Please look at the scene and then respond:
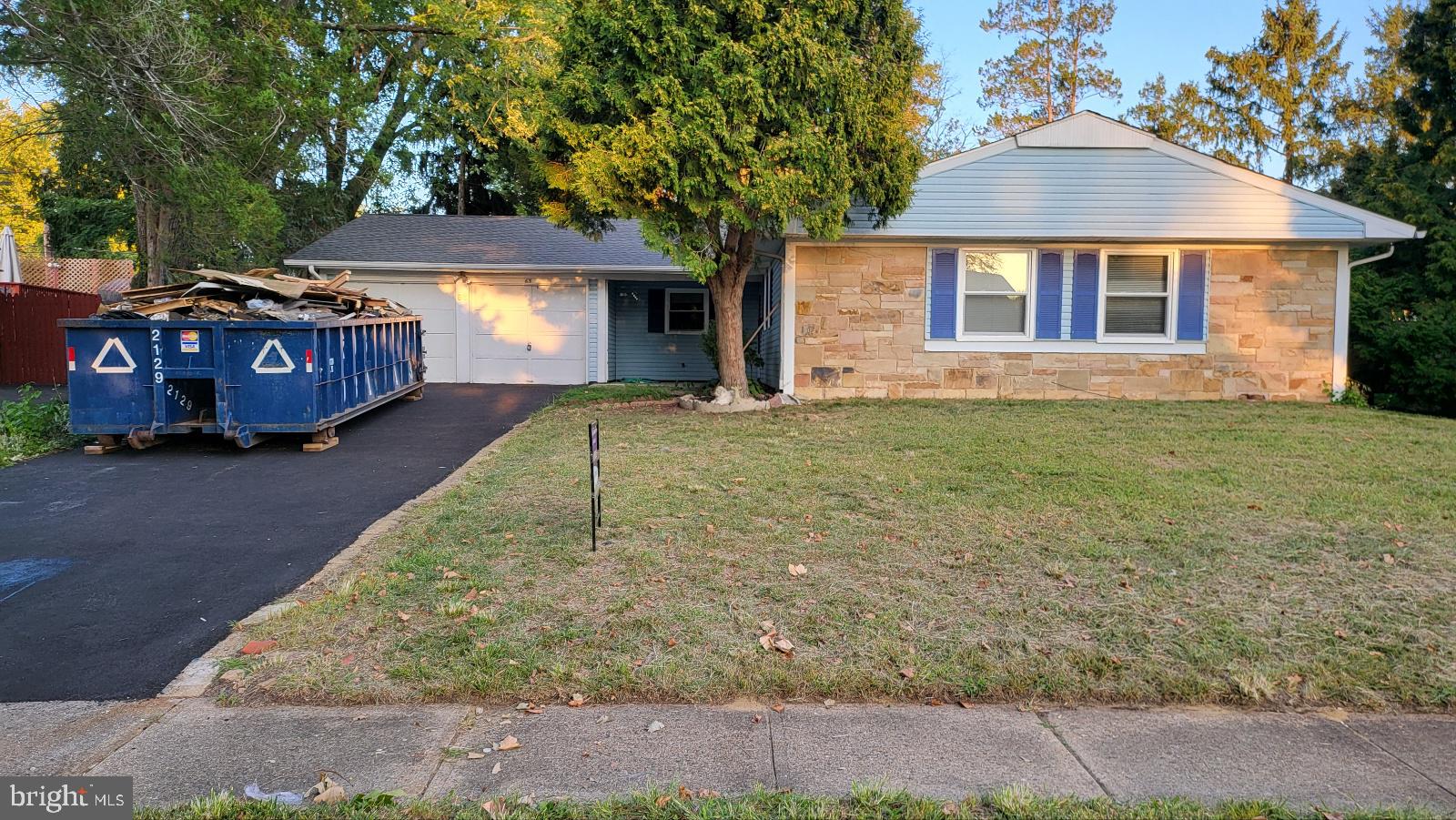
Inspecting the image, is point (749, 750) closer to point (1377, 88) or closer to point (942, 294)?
point (942, 294)

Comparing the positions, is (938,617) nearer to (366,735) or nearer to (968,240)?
(366,735)

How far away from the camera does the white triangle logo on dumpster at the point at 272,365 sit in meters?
10.2

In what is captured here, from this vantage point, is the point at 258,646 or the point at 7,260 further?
the point at 7,260

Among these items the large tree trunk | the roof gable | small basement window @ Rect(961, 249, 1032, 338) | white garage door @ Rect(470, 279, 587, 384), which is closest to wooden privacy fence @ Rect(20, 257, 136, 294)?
white garage door @ Rect(470, 279, 587, 384)

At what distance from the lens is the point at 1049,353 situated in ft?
46.2

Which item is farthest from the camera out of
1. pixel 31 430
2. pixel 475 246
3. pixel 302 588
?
pixel 475 246

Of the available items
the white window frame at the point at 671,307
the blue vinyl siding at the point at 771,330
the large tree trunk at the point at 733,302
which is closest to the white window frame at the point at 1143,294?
the blue vinyl siding at the point at 771,330

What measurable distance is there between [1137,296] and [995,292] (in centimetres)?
222

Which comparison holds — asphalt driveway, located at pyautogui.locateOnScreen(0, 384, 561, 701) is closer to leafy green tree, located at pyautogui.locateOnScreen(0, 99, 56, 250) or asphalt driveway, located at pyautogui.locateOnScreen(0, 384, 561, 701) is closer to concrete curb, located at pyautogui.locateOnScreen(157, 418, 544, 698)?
concrete curb, located at pyautogui.locateOnScreen(157, 418, 544, 698)

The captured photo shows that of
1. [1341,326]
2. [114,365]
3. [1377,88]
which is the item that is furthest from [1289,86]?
[114,365]

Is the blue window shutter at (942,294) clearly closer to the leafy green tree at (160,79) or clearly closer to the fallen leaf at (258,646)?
the leafy green tree at (160,79)

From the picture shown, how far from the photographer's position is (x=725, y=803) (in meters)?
3.05

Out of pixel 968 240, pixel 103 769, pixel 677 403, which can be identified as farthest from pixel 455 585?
pixel 968 240

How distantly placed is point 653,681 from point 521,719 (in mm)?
603
